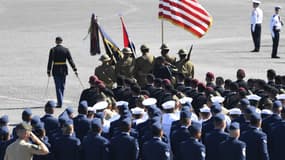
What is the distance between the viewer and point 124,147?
47.8 ft

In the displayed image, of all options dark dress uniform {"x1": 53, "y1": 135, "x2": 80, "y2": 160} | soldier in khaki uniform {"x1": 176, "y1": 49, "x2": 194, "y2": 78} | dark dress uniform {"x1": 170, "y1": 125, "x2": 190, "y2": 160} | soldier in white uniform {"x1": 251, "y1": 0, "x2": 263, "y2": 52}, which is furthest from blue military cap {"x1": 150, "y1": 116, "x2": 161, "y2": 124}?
soldier in white uniform {"x1": 251, "y1": 0, "x2": 263, "y2": 52}

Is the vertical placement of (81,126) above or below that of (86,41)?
above

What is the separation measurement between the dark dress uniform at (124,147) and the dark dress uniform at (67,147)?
0.50 meters

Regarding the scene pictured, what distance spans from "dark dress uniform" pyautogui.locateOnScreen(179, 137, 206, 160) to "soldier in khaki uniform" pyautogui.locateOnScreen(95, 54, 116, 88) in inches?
316

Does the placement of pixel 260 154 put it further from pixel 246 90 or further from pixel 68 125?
pixel 246 90

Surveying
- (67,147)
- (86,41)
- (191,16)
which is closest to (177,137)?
(67,147)

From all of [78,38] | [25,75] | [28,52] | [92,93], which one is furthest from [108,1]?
[92,93]

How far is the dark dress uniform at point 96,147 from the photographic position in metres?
14.5

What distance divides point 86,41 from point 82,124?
20.8 metres

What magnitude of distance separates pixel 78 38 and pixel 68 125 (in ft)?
77.6

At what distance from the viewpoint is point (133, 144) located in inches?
573

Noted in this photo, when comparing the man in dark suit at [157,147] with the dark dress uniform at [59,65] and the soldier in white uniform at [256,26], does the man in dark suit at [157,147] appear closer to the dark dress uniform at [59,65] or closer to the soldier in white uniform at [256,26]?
the dark dress uniform at [59,65]

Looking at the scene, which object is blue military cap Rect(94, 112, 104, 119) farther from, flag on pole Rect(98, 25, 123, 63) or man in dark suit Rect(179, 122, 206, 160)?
flag on pole Rect(98, 25, 123, 63)

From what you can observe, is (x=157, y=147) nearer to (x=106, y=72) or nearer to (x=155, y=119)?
(x=155, y=119)
